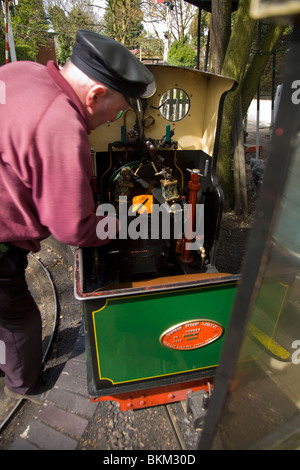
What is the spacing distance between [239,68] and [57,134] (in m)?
3.72

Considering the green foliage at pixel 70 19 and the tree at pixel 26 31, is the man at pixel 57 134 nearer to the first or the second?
the tree at pixel 26 31

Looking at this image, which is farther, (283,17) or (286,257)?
(286,257)

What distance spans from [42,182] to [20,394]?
1.64 meters

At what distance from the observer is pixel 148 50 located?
78.5ft

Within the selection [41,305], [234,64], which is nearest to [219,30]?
[234,64]

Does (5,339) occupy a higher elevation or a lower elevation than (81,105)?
lower

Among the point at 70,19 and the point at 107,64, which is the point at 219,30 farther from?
the point at 70,19

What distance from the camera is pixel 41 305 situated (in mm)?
3086

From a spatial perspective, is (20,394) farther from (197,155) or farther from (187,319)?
(197,155)

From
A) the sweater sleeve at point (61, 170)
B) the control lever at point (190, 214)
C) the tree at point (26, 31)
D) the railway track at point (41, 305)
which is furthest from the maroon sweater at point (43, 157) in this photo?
the tree at point (26, 31)

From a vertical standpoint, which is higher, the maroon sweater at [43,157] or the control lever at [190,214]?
the maroon sweater at [43,157]

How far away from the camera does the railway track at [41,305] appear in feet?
7.03

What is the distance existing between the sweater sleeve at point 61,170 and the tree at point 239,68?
3.47 m

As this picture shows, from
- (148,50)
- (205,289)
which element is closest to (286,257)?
(205,289)
